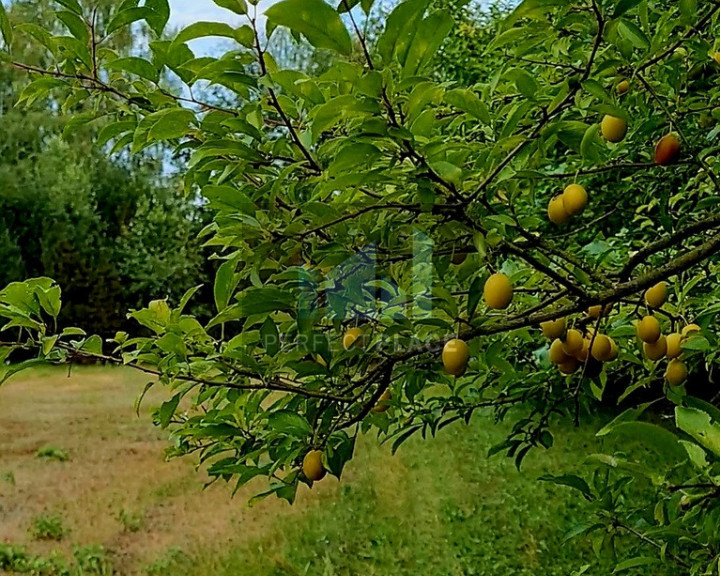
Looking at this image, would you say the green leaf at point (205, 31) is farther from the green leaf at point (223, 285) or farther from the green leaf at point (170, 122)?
the green leaf at point (223, 285)

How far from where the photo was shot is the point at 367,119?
34cm

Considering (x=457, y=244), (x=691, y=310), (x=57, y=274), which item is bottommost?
(x=57, y=274)

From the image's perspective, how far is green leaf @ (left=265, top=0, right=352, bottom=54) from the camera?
285mm

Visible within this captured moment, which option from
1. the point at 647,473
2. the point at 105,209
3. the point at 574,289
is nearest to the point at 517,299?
the point at 574,289

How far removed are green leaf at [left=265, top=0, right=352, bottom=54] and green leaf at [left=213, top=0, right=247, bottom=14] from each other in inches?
2.6

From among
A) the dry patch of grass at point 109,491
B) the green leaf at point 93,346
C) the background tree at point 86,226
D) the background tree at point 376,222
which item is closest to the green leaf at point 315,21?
the background tree at point 376,222

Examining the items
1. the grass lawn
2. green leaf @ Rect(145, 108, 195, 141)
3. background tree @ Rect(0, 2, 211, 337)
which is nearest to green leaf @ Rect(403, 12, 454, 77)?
green leaf @ Rect(145, 108, 195, 141)

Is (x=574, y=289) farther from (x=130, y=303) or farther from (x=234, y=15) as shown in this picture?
(x=130, y=303)

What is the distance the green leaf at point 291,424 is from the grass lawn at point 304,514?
129 centimetres

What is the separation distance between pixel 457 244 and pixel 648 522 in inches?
15.2

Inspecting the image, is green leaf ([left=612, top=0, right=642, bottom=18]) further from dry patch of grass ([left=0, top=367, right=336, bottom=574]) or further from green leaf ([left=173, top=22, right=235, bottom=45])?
dry patch of grass ([left=0, top=367, right=336, bottom=574])

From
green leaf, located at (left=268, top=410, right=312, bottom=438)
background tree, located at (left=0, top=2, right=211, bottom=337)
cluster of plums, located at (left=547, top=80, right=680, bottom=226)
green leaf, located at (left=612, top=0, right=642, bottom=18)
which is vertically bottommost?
background tree, located at (left=0, top=2, right=211, bottom=337)

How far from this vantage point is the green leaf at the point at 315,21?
285 mm

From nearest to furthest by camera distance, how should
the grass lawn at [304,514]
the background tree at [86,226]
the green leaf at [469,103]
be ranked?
Result: the green leaf at [469,103] → the grass lawn at [304,514] → the background tree at [86,226]
